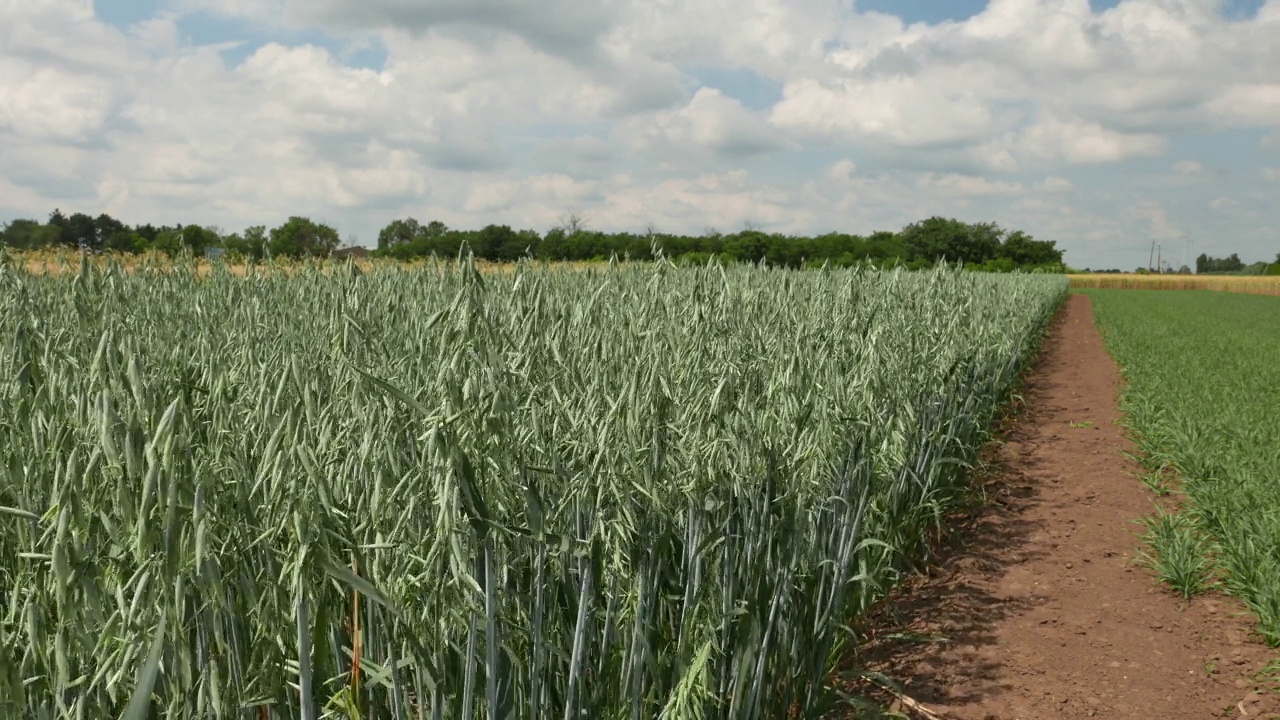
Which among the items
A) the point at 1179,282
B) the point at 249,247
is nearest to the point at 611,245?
the point at 249,247

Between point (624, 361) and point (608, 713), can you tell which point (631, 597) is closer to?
point (608, 713)

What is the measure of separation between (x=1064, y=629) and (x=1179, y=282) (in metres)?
85.0

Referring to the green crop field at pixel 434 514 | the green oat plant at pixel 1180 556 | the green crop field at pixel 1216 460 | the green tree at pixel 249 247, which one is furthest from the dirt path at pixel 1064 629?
the green tree at pixel 249 247

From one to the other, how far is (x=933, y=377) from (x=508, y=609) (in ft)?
11.4

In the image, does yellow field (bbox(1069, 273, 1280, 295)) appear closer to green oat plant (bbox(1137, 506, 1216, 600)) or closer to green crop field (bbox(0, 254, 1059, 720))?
Answer: green oat plant (bbox(1137, 506, 1216, 600))

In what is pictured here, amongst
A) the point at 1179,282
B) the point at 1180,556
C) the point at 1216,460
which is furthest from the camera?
the point at 1179,282

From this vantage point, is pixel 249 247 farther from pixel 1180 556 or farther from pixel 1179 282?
pixel 1179 282

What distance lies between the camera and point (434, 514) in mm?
1415

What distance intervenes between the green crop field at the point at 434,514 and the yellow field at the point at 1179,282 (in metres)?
76.5

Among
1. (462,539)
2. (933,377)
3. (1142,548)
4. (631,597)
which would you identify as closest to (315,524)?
(462,539)

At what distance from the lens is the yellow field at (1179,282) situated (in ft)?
225

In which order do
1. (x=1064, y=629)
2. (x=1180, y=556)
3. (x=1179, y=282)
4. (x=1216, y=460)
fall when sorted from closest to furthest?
1. (x=1064, y=629)
2. (x=1180, y=556)
3. (x=1216, y=460)
4. (x=1179, y=282)

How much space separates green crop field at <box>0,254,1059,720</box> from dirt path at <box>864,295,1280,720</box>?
3.61ft

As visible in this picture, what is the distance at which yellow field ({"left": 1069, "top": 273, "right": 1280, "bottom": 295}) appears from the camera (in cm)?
6869
